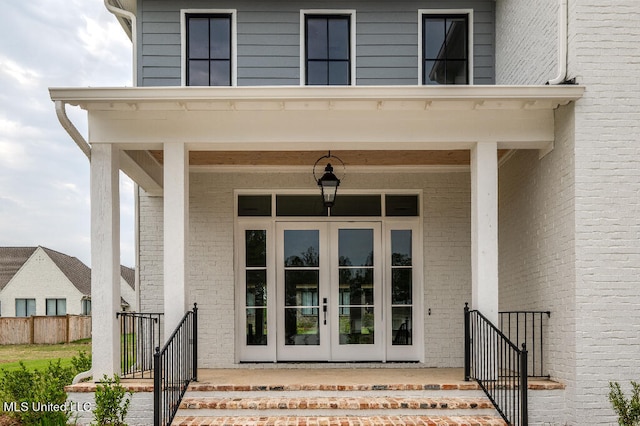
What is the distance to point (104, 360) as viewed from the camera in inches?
242

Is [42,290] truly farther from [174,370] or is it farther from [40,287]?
[174,370]

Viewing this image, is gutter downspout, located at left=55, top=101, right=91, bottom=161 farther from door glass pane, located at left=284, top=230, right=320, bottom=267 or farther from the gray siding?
door glass pane, located at left=284, top=230, right=320, bottom=267

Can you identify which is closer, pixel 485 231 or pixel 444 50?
pixel 485 231

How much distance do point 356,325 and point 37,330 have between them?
13080mm

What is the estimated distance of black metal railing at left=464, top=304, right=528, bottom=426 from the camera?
5.71m

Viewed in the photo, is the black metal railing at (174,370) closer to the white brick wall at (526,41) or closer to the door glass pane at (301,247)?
the door glass pane at (301,247)

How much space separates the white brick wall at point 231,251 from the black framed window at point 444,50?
55.7 inches

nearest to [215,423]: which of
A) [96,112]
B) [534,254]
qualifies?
[96,112]

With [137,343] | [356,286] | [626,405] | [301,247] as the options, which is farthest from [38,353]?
[626,405]

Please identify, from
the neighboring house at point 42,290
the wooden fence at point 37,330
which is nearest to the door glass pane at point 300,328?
the wooden fence at point 37,330

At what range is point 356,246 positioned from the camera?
8.63 metres

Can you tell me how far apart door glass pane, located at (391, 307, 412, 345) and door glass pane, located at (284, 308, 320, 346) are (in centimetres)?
113

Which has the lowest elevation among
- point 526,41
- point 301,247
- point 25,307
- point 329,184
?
point 25,307

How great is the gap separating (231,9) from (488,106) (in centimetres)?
415
